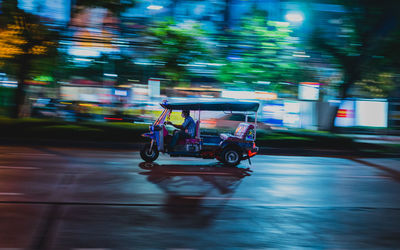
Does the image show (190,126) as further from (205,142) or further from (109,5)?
(109,5)

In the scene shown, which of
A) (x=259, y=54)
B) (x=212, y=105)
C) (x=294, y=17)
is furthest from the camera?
(x=294, y=17)

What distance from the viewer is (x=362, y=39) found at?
19.0 metres

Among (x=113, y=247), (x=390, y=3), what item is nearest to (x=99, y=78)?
(x=390, y=3)

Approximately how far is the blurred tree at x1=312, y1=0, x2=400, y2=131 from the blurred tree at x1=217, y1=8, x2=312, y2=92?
95.1 inches

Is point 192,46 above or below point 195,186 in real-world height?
above

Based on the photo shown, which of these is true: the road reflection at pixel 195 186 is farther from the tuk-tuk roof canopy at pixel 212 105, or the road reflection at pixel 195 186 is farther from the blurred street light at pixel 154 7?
the blurred street light at pixel 154 7

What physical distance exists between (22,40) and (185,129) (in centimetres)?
1065

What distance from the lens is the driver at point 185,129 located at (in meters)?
11.8

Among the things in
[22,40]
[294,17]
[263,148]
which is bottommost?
[263,148]

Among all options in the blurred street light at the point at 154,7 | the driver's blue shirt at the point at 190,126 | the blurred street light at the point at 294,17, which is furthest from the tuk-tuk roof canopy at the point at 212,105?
the blurred street light at the point at 154,7

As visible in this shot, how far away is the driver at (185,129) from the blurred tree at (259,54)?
34.5 ft

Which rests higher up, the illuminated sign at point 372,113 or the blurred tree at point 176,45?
the blurred tree at point 176,45

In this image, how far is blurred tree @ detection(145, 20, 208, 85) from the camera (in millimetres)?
20172

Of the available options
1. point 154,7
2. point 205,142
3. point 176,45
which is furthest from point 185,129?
A: point 154,7
